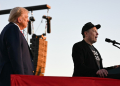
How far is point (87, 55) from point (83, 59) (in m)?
0.17

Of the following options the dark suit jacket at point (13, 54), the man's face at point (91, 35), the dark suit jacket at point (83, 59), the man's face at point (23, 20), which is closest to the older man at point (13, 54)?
the dark suit jacket at point (13, 54)

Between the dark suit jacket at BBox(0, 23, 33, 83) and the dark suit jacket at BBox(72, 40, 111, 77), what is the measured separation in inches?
35.9

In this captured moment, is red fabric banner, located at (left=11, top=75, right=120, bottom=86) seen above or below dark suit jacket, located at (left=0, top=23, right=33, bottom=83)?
below

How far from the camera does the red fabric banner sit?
10.7 ft

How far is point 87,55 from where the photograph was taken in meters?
4.56

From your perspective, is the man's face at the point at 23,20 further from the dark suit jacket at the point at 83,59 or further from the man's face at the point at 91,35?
the man's face at the point at 91,35

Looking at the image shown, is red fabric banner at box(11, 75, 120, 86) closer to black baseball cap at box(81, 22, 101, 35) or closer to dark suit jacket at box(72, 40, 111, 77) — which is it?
dark suit jacket at box(72, 40, 111, 77)

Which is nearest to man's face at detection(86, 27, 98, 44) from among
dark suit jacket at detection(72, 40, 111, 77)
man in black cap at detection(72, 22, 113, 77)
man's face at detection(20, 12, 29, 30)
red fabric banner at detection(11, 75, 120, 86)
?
man in black cap at detection(72, 22, 113, 77)

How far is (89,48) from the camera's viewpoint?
4711 mm

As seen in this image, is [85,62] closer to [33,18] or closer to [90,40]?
[90,40]

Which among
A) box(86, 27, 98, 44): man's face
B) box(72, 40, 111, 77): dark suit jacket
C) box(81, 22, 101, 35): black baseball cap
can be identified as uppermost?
box(81, 22, 101, 35): black baseball cap

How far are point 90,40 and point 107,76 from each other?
142 centimetres

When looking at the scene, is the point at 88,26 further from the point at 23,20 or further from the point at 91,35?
the point at 23,20

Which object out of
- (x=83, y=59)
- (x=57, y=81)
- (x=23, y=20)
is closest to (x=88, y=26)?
(x=83, y=59)
